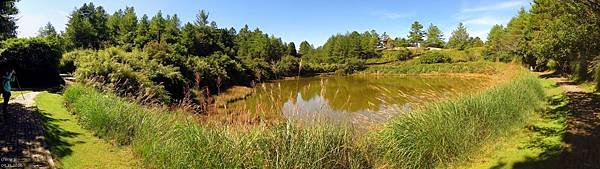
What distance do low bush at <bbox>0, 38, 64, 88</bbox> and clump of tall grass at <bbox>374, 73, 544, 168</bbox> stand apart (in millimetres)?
17710

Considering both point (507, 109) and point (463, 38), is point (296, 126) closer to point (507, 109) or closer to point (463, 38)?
point (507, 109)

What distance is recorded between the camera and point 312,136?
20.6ft

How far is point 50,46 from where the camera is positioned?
21.4 meters

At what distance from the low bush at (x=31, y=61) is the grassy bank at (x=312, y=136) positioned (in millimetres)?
8692

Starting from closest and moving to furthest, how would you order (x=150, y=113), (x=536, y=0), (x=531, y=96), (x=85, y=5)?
(x=150, y=113) < (x=531, y=96) < (x=536, y=0) < (x=85, y=5)

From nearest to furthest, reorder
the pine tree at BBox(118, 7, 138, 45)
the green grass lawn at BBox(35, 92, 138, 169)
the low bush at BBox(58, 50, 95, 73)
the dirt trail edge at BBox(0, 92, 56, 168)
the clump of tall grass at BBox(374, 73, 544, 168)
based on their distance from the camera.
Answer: the dirt trail edge at BBox(0, 92, 56, 168), the clump of tall grass at BBox(374, 73, 544, 168), the green grass lawn at BBox(35, 92, 138, 169), the low bush at BBox(58, 50, 95, 73), the pine tree at BBox(118, 7, 138, 45)

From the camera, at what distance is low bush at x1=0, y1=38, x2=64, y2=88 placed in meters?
19.3

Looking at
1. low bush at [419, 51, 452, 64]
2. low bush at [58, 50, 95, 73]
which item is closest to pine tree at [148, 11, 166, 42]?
low bush at [58, 50, 95, 73]

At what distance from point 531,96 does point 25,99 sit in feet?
55.1

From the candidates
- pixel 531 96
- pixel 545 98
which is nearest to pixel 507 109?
pixel 531 96

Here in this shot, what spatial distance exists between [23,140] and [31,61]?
12.8 metres

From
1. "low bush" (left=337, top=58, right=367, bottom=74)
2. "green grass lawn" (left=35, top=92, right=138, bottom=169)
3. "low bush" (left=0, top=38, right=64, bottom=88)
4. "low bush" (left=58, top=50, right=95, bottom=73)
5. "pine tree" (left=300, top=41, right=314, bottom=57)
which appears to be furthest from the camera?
"pine tree" (left=300, top=41, right=314, bottom=57)

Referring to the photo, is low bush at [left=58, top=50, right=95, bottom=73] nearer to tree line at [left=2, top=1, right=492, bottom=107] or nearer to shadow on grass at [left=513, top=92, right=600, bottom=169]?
tree line at [left=2, top=1, right=492, bottom=107]

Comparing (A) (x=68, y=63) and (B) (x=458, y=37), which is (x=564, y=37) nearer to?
(A) (x=68, y=63)
